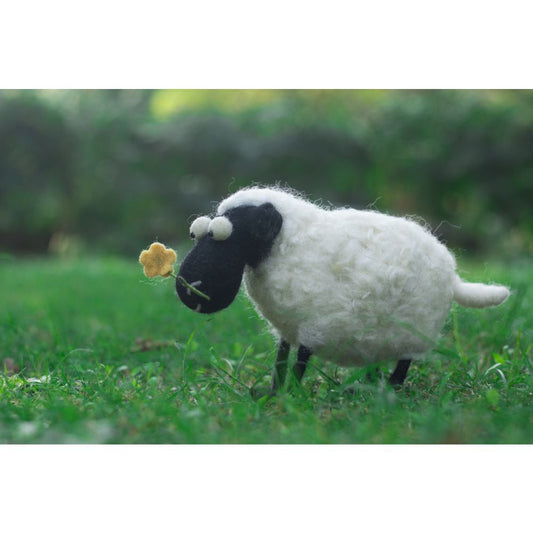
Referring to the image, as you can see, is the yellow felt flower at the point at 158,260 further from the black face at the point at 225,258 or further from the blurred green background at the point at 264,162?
the blurred green background at the point at 264,162

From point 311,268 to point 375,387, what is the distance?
43 centimetres

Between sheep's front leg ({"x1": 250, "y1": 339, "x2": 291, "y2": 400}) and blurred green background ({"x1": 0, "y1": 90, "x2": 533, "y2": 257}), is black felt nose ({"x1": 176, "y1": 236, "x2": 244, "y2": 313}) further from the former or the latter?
blurred green background ({"x1": 0, "y1": 90, "x2": 533, "y2": 257})

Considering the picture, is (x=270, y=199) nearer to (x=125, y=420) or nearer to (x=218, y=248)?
(x=218, y=248)

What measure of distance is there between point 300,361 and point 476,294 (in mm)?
703

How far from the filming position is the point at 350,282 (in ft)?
6.31

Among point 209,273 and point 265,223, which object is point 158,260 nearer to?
point 209,273

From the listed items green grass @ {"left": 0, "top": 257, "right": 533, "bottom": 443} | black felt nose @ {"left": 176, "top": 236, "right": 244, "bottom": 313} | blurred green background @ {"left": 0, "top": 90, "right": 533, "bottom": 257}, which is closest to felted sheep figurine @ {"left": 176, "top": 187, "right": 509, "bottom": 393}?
black felt nose @ {"left": 176, "top": 236, "right": 244, "bottom": 313}

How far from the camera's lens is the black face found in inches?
75.1

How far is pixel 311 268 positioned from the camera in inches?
76.4

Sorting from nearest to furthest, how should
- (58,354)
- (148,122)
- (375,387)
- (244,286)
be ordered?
(375,387) < (244,286) < (58,354) < (148,122)

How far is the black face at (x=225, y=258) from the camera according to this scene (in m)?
1.91

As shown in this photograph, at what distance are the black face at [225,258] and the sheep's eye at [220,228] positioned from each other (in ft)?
0.09
